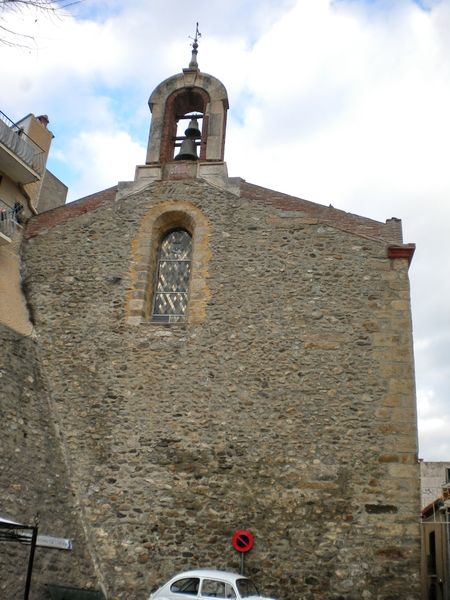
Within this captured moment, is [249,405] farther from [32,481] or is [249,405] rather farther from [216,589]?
[32,481]

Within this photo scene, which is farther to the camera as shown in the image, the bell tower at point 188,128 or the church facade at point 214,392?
the bell tower at point 188,128

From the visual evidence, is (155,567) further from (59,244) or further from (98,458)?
(59,244)

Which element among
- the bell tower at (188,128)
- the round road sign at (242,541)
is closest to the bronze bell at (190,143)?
the bell tower at (188,128)

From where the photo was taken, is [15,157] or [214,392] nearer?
[214,392]

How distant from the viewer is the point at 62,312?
11.7 meters

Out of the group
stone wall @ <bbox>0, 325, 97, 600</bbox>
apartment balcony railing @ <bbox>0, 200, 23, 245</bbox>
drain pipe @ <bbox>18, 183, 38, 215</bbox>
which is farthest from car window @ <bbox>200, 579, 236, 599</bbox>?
drain pipe @ <bbox>18, 183, 38, 215</bbox>

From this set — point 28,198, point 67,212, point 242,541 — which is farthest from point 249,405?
point 28,198

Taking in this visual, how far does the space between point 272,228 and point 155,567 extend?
248 inches

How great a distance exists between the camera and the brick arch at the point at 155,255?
11.4 m

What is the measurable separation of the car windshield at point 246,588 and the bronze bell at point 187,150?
8600mm

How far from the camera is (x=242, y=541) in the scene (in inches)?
365

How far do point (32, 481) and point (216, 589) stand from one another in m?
3.56

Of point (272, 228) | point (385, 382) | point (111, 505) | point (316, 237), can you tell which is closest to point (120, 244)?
point (272, 228)

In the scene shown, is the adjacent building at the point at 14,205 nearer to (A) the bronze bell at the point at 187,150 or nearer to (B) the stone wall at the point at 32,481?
(B) the stone wall at the point at 32,481
